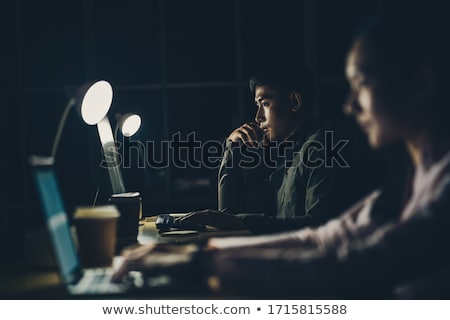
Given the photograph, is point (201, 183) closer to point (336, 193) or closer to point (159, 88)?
point (159, 88)

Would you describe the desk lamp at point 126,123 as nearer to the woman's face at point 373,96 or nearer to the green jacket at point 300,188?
the green jacket at point 300,188

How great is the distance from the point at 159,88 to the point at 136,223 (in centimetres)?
181

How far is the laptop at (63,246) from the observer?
124cm

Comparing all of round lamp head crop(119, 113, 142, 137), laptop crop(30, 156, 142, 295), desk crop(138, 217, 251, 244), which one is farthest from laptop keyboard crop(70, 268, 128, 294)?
round lamp head crop(119, 113, 142, 137)

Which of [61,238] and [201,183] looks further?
[201,183]

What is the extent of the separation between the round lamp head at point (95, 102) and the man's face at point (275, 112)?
813mm

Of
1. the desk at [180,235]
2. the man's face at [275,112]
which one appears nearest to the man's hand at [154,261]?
the desk at [180,235]

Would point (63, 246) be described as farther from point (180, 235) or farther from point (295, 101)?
point (295, 101)

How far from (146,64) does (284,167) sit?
5.42 feet

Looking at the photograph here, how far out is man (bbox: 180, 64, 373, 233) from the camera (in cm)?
211

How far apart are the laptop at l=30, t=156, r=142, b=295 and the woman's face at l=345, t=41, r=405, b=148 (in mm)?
800

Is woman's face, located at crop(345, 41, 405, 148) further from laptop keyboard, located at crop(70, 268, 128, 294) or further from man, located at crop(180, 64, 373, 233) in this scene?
laptop keyboard, located at crop(70, 268, 128, 294)

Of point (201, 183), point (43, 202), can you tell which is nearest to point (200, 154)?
point (201, 183)
